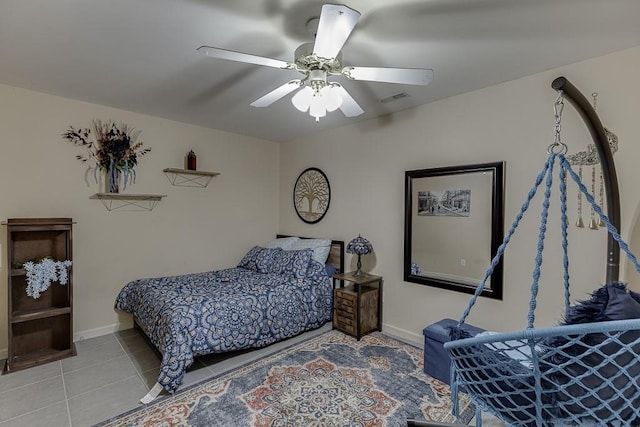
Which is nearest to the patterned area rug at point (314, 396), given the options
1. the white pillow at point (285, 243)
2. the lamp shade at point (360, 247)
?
the lamp shade at point (360, 247)

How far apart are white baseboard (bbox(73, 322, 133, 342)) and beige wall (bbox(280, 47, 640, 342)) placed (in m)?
2.66

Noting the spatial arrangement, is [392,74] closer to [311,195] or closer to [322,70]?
[322,70]

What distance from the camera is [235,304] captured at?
9.32ft

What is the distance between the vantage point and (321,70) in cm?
192

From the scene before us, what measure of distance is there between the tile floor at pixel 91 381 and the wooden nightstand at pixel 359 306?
54 centimetres

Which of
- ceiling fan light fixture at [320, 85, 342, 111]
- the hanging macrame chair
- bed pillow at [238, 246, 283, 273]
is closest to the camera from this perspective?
the hanging macrame chair

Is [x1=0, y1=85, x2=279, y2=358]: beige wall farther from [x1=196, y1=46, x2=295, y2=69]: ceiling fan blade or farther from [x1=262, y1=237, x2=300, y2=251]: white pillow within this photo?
[x1=196, y1=46, x2=295, y2=69]: ceiling fan blade

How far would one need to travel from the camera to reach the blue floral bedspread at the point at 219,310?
2.45m

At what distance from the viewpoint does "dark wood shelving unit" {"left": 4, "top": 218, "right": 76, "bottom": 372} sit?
8.84ft

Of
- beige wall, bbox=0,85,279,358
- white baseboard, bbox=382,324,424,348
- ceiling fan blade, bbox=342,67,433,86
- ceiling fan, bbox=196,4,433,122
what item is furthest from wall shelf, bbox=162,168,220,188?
white baseboard, bbox=382,324,424,348

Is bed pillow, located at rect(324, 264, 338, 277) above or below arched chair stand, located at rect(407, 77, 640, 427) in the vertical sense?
below

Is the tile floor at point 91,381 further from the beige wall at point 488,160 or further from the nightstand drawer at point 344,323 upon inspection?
the beige wall at point 488,160

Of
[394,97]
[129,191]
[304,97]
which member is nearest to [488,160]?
[394,97]

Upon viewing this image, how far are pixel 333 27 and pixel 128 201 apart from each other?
3.25m
